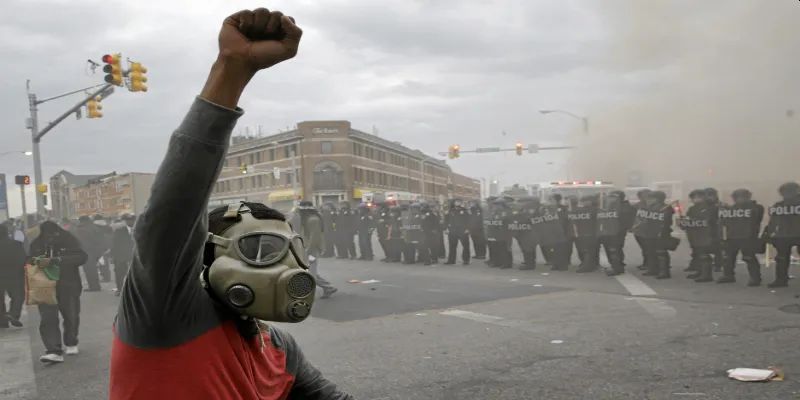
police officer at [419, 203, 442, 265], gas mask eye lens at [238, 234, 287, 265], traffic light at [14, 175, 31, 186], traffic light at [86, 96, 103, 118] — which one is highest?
traffic light at [86, 96, 103, 118]

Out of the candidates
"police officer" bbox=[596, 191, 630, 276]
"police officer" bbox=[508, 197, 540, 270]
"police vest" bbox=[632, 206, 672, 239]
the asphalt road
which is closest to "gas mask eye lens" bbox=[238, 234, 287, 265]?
the asphalt road

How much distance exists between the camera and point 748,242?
9.64 metres

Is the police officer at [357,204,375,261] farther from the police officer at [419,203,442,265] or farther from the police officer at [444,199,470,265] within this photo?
the police officer at [444,199,470,265]

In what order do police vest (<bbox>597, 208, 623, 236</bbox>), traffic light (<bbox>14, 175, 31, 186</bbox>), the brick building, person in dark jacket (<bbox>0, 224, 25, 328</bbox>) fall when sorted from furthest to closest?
the brick building, traffic light (<bbox>14, 175, 31, 186</bbox>), police vest (<bbox>597, 208, 623, 236</bbox>), person in dark jacket (<bbox>0, 224, 25, 328</bbox>)

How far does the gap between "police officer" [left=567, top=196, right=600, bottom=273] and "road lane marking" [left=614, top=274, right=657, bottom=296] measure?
928 millimetres

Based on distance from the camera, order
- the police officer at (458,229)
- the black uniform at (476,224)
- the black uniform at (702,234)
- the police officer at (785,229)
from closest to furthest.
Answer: the police officer at (785,229), the black uniform at (702,234), the police officer at (458,229), the black uniform at (476,224)

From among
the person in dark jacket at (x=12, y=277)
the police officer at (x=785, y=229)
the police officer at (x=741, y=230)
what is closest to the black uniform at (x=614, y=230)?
the police officer at (x=741, y=230)

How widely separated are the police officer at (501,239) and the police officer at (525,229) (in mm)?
127

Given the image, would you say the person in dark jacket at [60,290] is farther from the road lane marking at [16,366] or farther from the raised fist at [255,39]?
the raised fist at [255,39]

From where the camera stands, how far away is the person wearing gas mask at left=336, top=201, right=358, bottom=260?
1823cm

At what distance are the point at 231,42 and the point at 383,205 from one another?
16.0m

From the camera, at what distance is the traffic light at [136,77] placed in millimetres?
14613

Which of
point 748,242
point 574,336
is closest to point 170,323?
point 574,336

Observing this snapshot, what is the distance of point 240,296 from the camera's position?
1.33 metres
